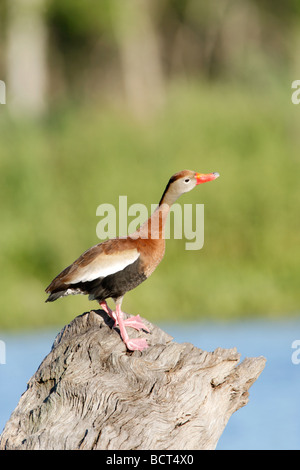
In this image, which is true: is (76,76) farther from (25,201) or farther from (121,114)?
(25,201)

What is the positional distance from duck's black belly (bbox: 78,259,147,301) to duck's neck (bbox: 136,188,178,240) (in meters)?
0.23

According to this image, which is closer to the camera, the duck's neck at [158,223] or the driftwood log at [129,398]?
the driftwood log at [129,398]

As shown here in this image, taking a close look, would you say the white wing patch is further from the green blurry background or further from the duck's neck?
the green blurry background

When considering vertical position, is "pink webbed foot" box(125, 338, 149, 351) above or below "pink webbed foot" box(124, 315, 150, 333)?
below

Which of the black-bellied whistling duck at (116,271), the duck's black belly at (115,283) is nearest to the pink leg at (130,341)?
the black-bellied whistling duck at (116,271)

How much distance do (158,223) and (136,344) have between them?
79 cm

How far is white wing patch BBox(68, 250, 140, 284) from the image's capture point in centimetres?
447

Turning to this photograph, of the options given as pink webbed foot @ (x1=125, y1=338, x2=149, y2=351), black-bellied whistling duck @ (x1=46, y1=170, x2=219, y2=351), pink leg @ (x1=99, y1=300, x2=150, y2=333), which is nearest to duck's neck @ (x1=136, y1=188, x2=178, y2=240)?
black-bellied whistling duck @ (x1=46, y1=170, x2=219, y2=351)

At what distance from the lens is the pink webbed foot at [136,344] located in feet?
14.1

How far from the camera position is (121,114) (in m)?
13.0

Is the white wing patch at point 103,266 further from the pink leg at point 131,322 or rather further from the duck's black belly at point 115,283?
the pink leg at point 131,322
